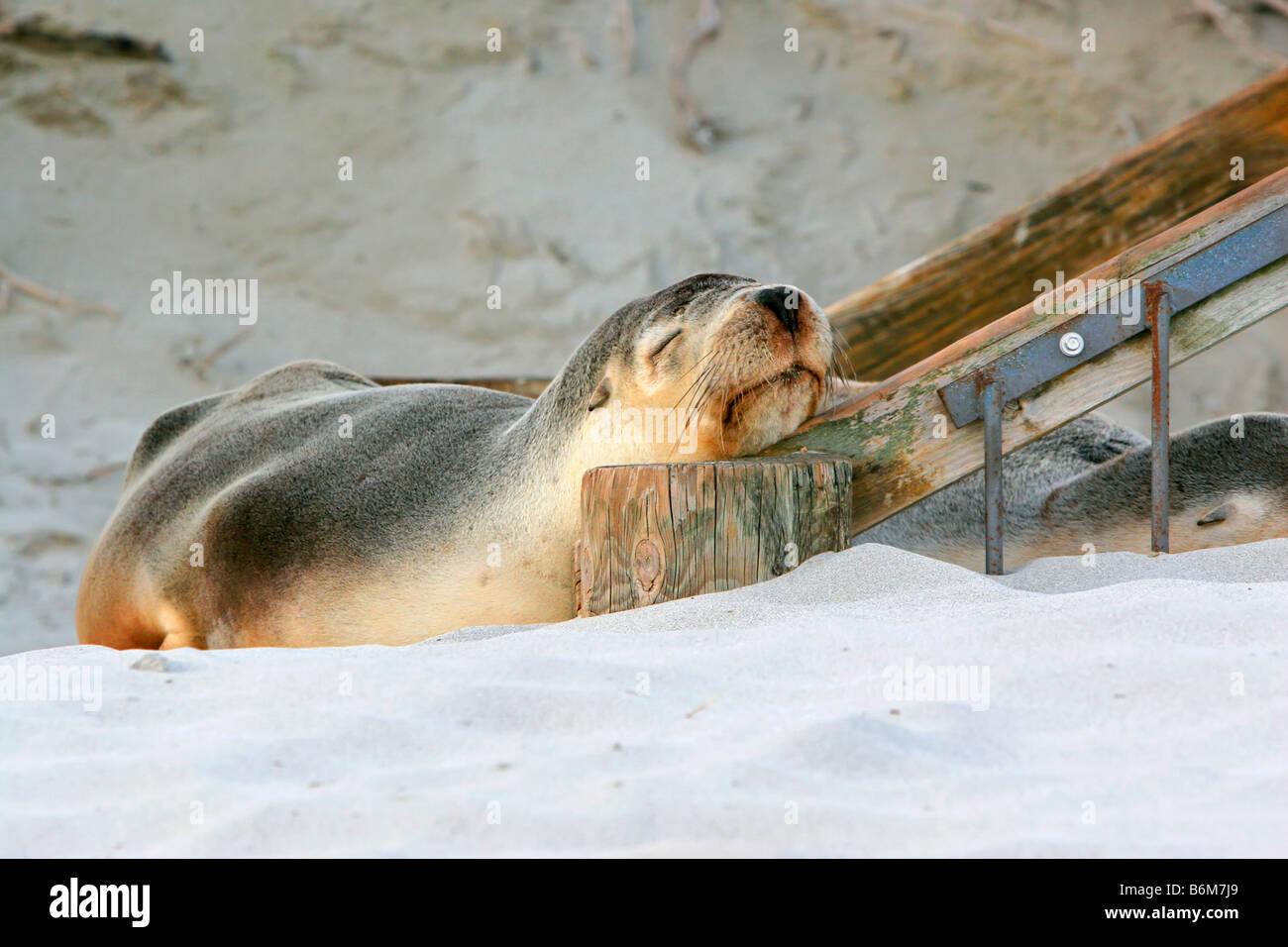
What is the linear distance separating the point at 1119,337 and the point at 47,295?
6.61 metres

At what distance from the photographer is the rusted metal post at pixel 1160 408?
2.87 m

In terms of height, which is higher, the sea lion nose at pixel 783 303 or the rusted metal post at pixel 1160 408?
the sea lion nose at pixel 783 303

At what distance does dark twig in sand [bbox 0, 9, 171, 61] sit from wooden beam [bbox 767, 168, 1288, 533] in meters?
7.22

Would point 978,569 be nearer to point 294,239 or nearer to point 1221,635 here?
point 1221,635

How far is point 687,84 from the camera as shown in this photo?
29.7 feet

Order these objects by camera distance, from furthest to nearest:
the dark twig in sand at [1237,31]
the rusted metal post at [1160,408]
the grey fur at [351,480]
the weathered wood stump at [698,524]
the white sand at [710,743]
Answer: the dark twig in sand at [1237,31] → the grey fur at [351,480] → the rusted metal post at [1160,408] → the weathered wood stump at [698,524] → the white sand at [710,743]

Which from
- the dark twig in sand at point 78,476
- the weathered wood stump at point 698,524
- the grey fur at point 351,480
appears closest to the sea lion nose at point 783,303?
the grey fur at point 351,480

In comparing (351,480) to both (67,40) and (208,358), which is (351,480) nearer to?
(208,358)

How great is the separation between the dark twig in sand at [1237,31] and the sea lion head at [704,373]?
287 inches

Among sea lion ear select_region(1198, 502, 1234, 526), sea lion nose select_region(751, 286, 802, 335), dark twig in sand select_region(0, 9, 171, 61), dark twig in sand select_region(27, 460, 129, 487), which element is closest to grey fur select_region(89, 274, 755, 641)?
sea lion nose select_region(751, 286, 802, 335)

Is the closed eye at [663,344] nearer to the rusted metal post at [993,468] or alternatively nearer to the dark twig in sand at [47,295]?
the rusted metal post at [993,468]

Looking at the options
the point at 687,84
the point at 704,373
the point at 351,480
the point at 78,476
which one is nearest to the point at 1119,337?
the point at 704,373

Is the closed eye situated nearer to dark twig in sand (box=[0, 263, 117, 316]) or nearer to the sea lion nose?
the sea lion nose

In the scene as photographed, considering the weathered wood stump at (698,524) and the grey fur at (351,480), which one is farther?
the grey fur at (351,480)
